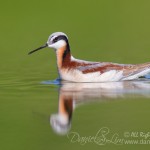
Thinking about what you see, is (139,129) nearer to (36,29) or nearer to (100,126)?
(100,126)

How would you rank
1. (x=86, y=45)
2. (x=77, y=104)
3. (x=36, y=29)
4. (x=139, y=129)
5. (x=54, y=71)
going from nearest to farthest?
(x=139, y=129) → (x=77, y=104) → (x=54, y=71) → (x=86, y=45) → (x=36, y=29)

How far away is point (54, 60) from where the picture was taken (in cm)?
2267

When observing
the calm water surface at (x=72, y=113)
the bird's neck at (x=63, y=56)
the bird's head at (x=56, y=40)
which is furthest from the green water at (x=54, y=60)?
the bird's head at (x=56, y=40)

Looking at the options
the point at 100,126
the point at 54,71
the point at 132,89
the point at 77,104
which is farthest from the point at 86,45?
the point at 100,126

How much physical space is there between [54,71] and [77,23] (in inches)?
378

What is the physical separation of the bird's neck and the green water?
0.70m

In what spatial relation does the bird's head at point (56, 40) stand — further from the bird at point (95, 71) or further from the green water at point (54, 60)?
the green water at point (54, 60)

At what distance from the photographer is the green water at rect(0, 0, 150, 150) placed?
11.8 metres

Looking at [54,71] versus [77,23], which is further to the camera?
[77,23]

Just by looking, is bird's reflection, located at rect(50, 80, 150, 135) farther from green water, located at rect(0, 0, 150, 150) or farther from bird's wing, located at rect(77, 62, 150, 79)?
bird's wing, located at rect(77, 62, 150, 79)

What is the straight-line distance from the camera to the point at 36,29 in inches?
1133

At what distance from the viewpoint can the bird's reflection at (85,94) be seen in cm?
1253

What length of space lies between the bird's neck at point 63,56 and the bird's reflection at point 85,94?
2.61 ft
